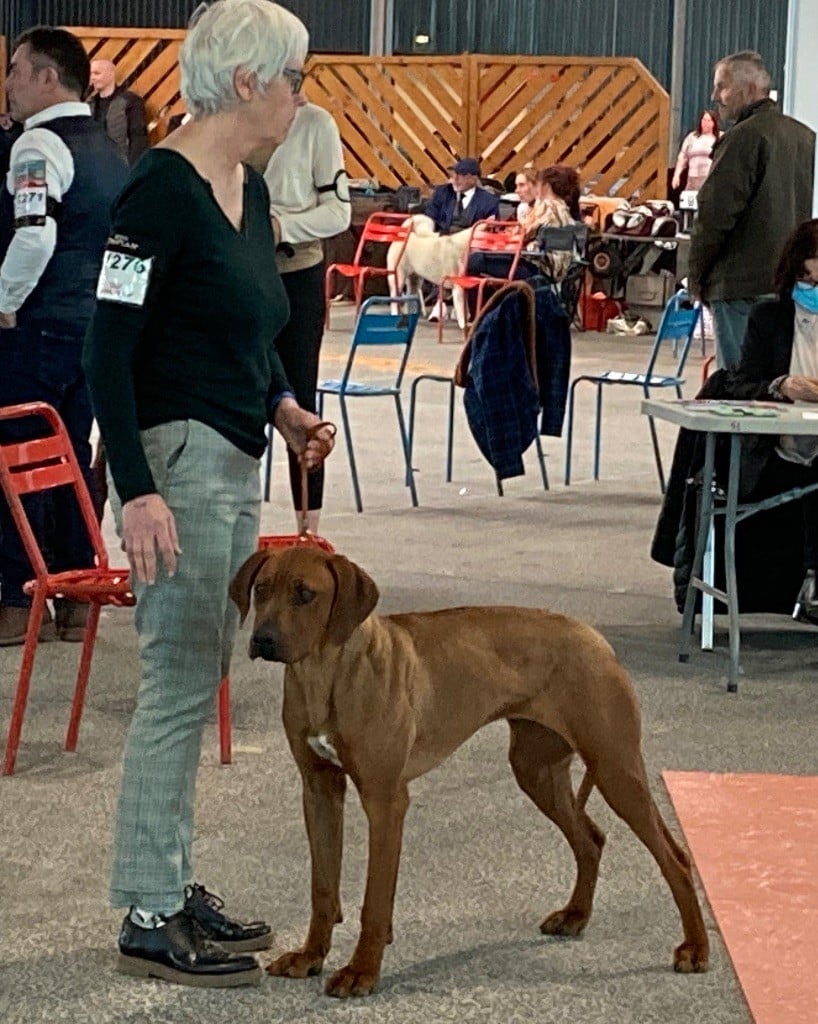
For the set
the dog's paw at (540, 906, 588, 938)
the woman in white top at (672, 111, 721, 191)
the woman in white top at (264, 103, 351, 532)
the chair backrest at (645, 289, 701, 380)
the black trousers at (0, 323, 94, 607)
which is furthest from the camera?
the woman in white top at (672, 111, 721, 191)

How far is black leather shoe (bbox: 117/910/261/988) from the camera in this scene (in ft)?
9.50

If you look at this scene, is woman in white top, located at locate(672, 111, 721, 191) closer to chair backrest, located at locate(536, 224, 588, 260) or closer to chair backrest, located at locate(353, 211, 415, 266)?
chair backrest, located at locate(353, 211, 415, 266)

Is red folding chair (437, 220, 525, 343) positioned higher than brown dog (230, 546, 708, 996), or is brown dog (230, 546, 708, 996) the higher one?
brown dog (230, 546, 708, 996)

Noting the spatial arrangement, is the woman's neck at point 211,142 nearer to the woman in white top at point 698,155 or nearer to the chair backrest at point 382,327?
the chair backrest at point 382,327

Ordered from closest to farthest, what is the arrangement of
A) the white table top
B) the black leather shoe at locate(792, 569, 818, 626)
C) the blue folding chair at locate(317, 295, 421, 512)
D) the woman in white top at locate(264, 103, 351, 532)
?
the white table top → the black leather shoe at locate(792, 569, 818, 626) → the woman in white top at locate(264, 103, 351, 532) → the blue folding chair at locate(317, 295, 421, 512)

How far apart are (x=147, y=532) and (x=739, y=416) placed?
7.75 feet

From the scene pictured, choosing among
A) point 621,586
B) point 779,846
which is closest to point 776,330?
point 621,586

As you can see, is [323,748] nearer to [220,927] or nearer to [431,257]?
[220,927]

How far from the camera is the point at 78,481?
427cm

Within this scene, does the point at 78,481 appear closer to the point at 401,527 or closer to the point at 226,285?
the point at 226,285

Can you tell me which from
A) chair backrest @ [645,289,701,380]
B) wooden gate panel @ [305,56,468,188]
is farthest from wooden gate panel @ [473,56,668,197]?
chair backrest @ [645,289,701,380]

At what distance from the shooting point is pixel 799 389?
503 cm

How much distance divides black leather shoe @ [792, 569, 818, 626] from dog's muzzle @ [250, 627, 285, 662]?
2775 millimetres

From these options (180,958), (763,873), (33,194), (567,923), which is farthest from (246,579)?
(33,194)
